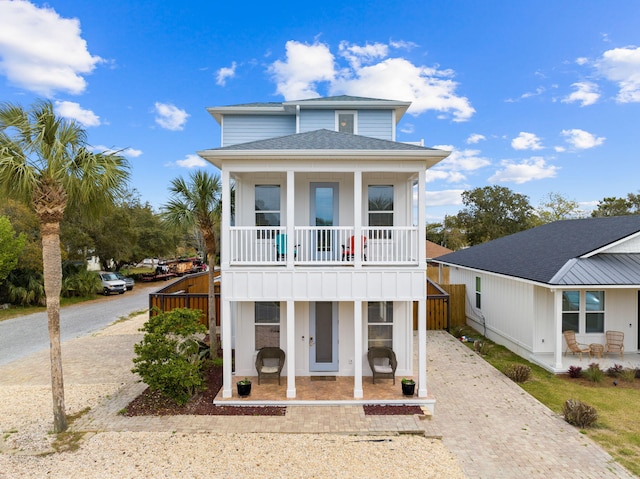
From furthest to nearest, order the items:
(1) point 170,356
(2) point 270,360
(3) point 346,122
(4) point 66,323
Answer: (4) point 66,323
(3) point 346,122
(2) point 270,360
(1) point 170,356

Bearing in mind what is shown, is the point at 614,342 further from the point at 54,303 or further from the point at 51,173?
the point at 51,173

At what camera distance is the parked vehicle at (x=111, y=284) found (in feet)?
79.9

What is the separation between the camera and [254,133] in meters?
11.5

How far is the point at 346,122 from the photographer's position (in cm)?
1159

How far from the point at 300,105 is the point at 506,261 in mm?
10357

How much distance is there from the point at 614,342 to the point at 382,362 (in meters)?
8.51

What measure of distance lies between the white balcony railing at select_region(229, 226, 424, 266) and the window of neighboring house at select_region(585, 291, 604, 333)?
776cm

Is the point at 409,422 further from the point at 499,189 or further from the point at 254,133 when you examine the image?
the point at 499,189

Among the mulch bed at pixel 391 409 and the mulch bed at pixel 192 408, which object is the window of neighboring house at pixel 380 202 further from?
the mulch bed at pixel 192 408

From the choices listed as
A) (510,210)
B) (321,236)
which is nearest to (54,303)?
(321,236)

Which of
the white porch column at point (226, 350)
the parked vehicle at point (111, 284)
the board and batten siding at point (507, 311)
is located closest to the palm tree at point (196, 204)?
the white porch column at point (226, 350)

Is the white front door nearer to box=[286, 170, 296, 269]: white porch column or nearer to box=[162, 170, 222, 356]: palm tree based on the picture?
box=[286, 170, 296, 269]: white porch column

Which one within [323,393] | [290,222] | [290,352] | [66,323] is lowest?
[66,323]

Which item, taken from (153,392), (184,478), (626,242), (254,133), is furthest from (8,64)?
(626,242)
